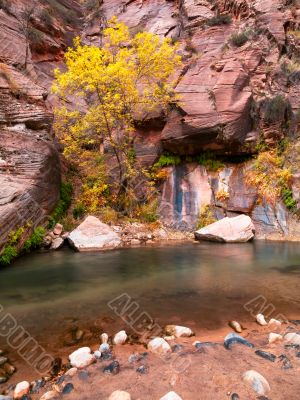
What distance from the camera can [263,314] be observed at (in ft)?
15.4

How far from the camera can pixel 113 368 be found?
314cm

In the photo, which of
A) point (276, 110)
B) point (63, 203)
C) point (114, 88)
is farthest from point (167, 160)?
point (276, 110)

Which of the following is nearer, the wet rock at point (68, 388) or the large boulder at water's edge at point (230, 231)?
the wet rock at point (68, 388)

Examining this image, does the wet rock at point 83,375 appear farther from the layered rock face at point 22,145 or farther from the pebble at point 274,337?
the layered rock face at point 22,145

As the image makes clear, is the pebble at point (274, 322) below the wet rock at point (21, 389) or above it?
above

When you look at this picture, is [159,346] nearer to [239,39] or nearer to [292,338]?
[292,338]

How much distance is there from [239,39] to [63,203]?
13971 mm

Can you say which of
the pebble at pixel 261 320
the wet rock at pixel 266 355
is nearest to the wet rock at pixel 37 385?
the wet rock at pixel 266 355

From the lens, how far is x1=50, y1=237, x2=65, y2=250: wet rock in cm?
1082

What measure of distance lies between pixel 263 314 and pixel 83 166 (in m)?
13.0

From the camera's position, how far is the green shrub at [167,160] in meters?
15.8

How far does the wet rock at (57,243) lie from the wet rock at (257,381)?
9186 millimetres

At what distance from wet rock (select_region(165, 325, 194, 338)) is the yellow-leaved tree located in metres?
10.5

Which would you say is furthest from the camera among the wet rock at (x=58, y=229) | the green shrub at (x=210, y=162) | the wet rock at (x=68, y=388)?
the green shrub at (x=210, y=162)
